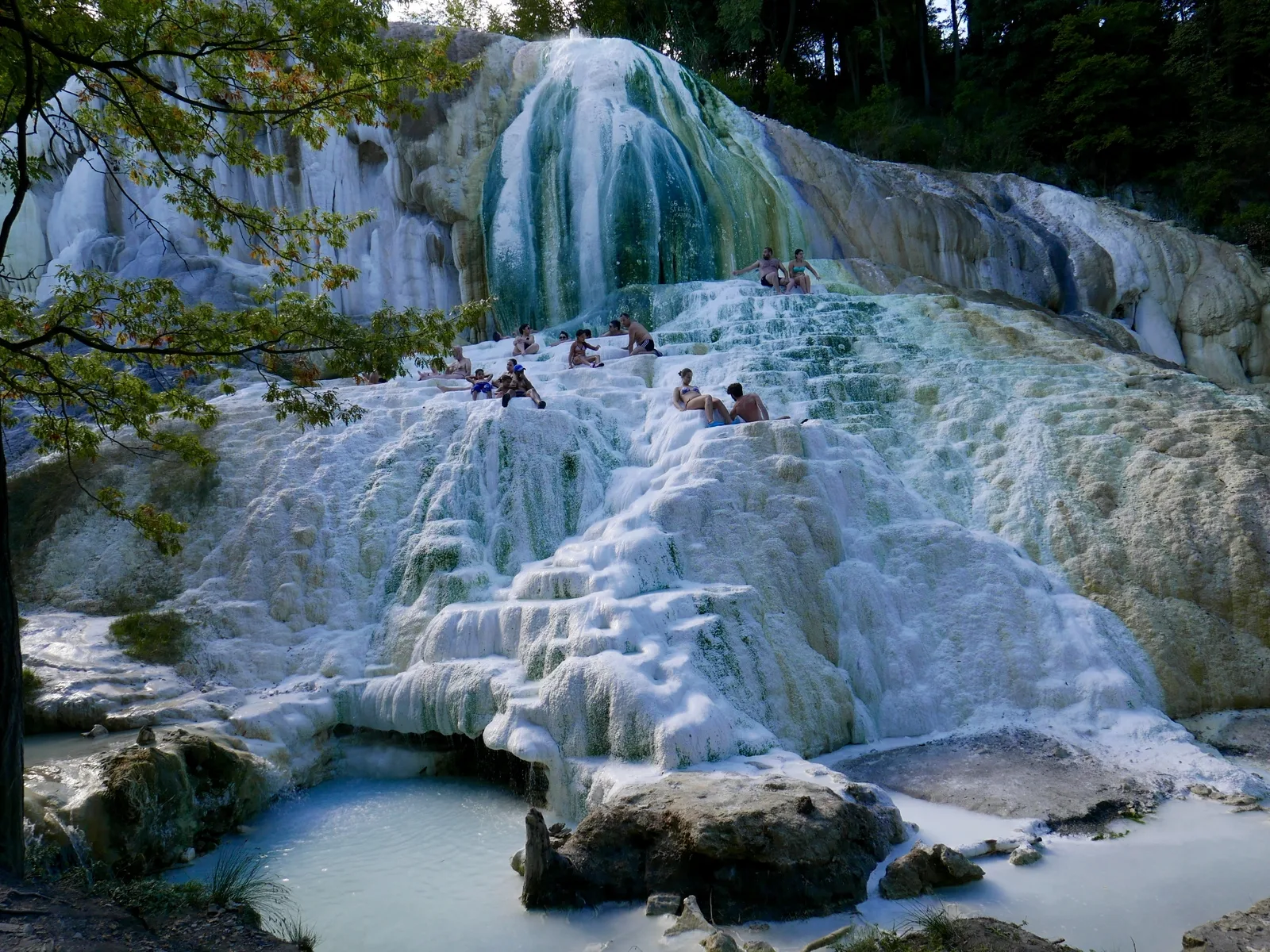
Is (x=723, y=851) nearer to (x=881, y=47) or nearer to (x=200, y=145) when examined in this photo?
(x=200, y=145)

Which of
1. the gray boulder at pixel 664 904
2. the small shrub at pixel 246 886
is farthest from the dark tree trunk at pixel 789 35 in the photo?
the gray boulder at pixel 664 904

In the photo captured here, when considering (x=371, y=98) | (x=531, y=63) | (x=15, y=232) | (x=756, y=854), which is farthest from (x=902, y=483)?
(x=15, y=232)

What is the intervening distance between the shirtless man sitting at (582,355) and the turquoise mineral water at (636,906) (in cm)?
814

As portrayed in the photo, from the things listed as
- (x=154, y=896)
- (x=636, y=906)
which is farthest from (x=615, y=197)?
(x=154, y=896)

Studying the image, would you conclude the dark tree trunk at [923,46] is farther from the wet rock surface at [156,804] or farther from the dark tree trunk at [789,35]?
the wet rock surface at [156,804]

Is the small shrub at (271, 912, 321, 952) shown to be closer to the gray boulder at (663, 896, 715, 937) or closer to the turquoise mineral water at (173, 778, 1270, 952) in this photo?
the turquoise mineral water at (173, 778, 1270, 952)

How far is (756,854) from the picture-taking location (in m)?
5.91

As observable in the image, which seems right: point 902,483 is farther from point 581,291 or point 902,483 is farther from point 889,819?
point 581,291

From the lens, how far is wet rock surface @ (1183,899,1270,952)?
15.9ft

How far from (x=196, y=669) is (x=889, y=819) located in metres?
6.81

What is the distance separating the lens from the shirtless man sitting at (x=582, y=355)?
48.2 ft

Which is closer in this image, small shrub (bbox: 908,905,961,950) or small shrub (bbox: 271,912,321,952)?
small shrub (bbox: 908,905,961,950)

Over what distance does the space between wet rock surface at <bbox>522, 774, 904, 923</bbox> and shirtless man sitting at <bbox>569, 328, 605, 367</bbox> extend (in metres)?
9.02

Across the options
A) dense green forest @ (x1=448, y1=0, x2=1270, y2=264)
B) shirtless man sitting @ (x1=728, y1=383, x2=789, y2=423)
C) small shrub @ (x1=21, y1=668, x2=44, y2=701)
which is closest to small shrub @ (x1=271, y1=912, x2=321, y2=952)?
small shrub @ (x1=21, y1=668, x2=44, y2=701)
